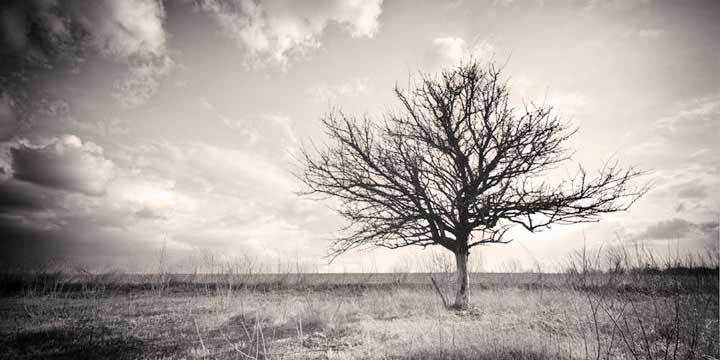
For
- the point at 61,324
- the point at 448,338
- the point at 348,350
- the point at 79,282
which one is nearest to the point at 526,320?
the point at 448,338

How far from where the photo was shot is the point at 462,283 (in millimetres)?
10227

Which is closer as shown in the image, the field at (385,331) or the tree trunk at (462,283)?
the field at (385,331)

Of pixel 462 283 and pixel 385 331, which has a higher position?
pixel 462 283

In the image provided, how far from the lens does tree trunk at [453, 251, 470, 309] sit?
1008 centimetres

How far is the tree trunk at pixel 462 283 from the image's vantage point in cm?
1008

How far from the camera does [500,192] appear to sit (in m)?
9.29

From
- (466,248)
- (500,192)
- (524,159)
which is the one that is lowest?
(466,248)

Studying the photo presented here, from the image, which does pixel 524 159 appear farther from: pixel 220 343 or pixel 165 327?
pixel 165 327

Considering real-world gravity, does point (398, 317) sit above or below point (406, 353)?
below

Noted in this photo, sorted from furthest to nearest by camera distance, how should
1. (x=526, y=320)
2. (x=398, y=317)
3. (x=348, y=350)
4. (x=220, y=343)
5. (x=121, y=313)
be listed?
(x=121, y=313)
(x=398, y=317)
(x=526, y=320)
(x=220, y=343)
(x=348, y=350)

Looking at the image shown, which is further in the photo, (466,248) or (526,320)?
(466,248)

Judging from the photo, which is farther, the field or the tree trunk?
the tree trunk

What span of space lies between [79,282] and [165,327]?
18.9 m

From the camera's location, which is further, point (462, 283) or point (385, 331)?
point (462, 283)
